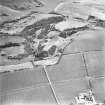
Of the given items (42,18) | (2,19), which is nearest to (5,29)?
(2,19)

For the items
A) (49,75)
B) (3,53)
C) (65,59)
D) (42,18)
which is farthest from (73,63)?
(3,53)

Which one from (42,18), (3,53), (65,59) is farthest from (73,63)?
(3,53)

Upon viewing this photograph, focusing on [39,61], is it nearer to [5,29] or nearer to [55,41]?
[55,41]

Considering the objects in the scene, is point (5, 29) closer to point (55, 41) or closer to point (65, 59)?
point (55, 41)

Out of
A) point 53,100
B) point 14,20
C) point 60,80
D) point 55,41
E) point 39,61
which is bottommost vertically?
point 53,100

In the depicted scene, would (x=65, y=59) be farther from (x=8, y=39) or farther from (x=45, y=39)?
(x=8, y=39)

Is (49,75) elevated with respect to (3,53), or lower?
lower

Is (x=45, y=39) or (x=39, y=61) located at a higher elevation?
(x=45, y=39)

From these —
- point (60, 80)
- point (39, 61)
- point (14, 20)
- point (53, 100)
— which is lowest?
point (53, 100)
